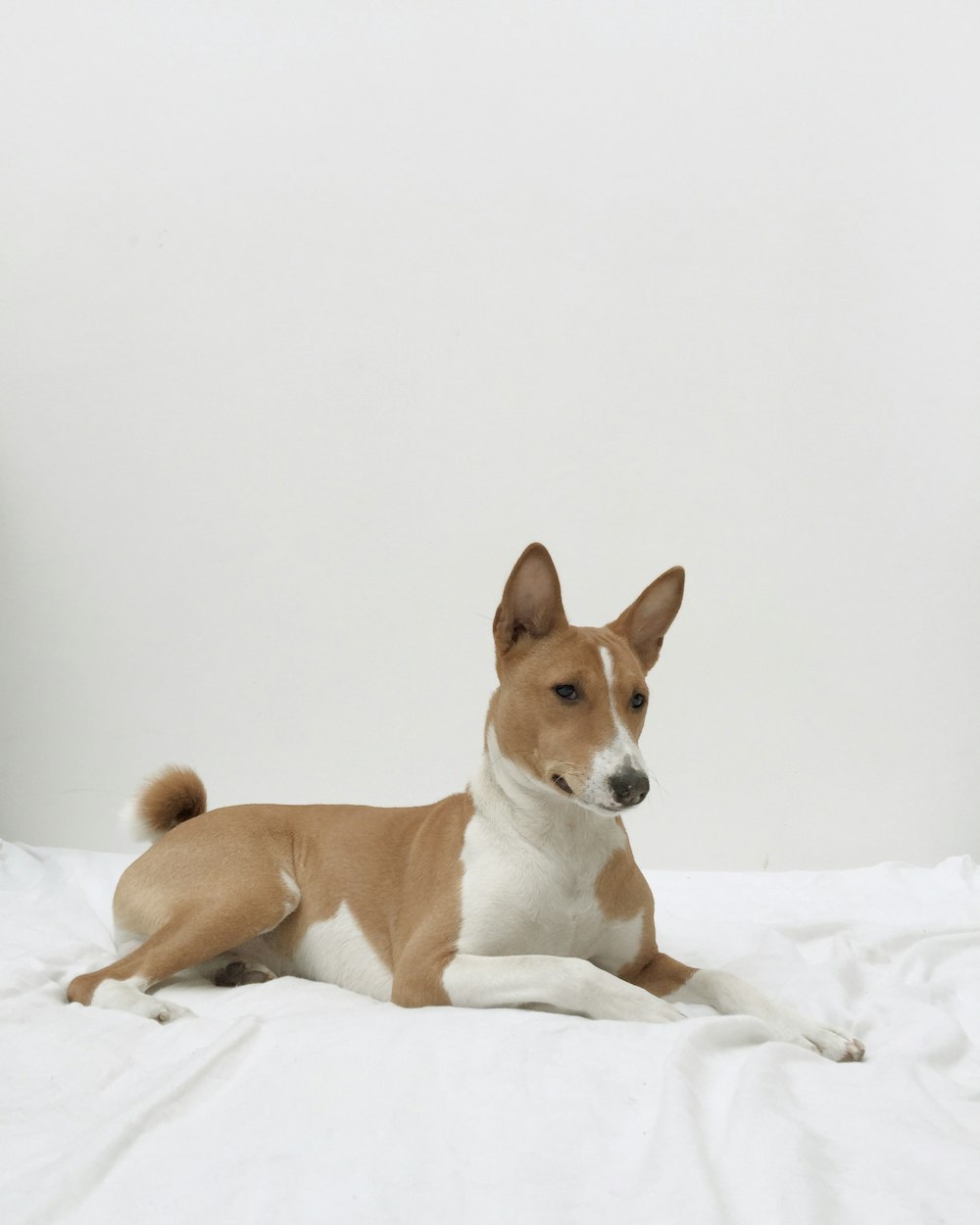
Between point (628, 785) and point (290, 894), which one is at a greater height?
point (628, 785)

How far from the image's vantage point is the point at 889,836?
158 inches

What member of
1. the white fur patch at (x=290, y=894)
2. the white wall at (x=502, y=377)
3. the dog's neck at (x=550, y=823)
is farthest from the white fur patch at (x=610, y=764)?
the white wall at (x=502, y=377)

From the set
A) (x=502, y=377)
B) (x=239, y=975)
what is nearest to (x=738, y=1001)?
(x=239, y=975)

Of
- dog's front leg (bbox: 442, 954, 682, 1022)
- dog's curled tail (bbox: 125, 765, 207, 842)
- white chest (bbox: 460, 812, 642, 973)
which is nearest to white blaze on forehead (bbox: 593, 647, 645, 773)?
white chest (bbox: 460, 812, 642, 973)

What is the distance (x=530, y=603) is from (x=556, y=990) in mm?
757

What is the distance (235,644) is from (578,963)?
2364 mm

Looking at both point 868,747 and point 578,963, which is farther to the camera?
point 868,747

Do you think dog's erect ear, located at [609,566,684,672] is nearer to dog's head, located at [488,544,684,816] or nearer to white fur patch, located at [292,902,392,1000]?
dog's head, located at [488,544,684,816]

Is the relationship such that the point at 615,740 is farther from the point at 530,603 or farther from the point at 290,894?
the point at 290,894

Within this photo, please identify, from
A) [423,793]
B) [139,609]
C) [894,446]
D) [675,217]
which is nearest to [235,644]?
[139,609]

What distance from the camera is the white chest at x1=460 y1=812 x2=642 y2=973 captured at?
2.16m

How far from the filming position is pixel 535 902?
85.6 inches

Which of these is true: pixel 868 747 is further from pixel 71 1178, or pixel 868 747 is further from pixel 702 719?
pixel 71 1178

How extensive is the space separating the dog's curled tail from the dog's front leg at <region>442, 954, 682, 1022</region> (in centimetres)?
103
